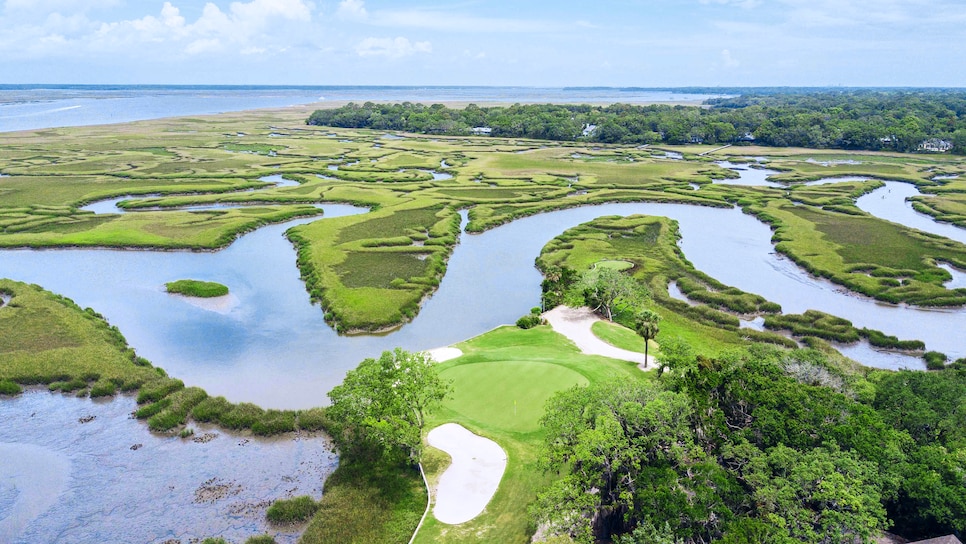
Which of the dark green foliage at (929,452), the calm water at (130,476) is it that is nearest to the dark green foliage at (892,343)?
the dark green foliage at (929,452)

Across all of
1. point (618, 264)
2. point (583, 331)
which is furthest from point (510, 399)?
point (618, 264)

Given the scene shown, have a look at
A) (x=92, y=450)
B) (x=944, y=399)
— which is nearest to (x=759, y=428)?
(x=944, y=399)

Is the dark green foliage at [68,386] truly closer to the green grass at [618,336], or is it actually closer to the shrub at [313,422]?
the shrub at [313,422]

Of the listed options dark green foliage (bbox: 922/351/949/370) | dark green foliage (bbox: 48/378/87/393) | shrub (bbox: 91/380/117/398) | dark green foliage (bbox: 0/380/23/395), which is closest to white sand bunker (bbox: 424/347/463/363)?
shrub (bbox: 91/380/117/398)

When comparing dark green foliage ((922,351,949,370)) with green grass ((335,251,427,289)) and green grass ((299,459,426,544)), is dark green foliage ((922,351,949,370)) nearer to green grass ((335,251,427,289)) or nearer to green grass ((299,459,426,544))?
green grass ((299,459,426,544))

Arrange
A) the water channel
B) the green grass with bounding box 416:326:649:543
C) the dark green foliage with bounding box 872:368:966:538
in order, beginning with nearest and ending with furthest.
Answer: the dark green foliage with bounding box 872:368:966:538 < the green grass with bounding box 416:326:649:543 < the water channel

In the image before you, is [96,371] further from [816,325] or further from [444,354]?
[816,325]
